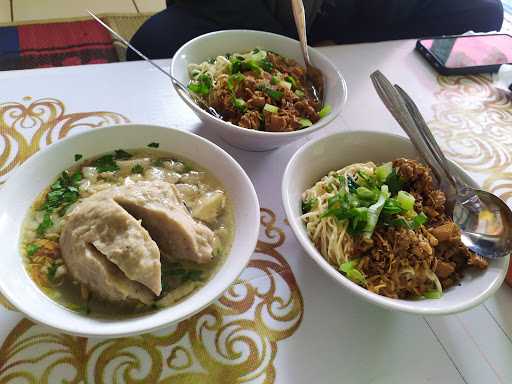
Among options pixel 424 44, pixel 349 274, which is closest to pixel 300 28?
pixel 424 44

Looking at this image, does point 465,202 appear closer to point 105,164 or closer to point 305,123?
point 305,123

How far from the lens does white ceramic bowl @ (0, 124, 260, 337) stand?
0.76 meters

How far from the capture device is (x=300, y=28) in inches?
61.3

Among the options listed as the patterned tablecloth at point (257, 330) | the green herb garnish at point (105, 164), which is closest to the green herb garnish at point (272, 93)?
the patterned tablecloth at point (257, 330)

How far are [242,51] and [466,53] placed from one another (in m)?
1.12

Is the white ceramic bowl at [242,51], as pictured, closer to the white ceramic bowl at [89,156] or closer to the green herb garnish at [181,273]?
the white ceramic bowl at [89,156]

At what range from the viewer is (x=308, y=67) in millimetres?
1611

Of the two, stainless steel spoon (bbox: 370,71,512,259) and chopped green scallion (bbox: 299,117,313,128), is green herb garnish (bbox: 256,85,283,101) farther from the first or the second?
stainless steel spoon (bbox: 370,71,512,259)

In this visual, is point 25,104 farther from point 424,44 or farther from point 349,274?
point 424,44

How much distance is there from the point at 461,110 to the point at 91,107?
4.85 ft

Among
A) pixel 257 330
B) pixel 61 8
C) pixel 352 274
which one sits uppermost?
pixel 352 274

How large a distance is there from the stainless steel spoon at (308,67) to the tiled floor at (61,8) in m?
2.30

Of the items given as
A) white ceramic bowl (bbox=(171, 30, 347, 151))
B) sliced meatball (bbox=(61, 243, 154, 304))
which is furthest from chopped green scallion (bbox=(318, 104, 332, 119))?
sliced meatball (bbox=(61, 243, 154, 304))

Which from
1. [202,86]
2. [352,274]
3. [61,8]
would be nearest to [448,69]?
[202,86]
